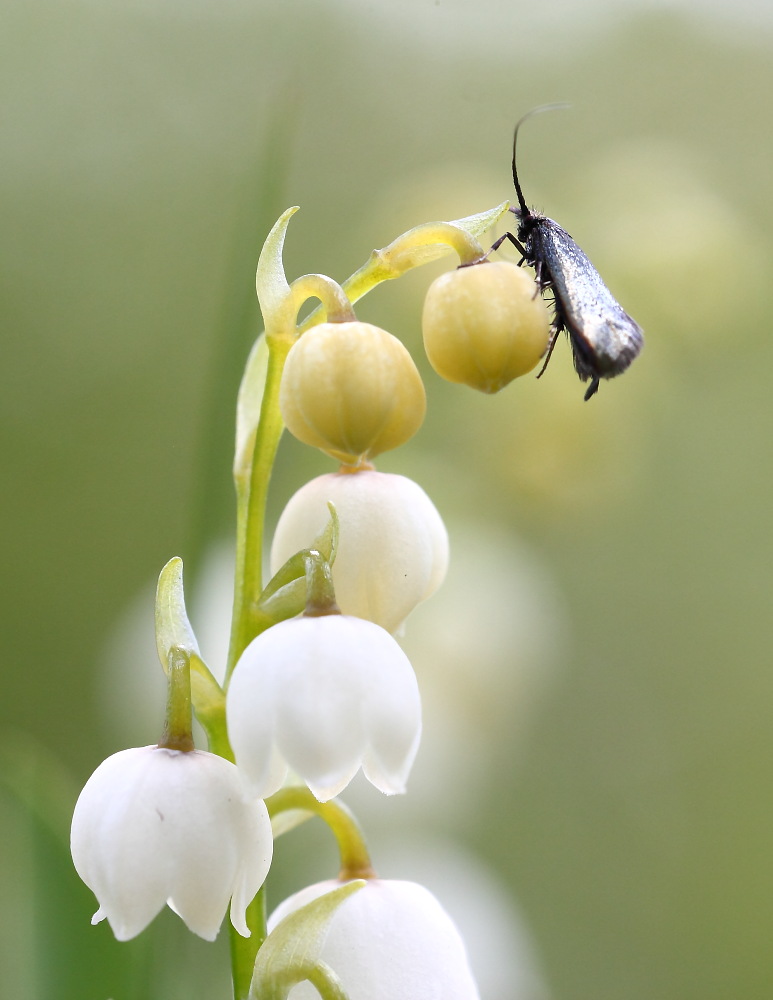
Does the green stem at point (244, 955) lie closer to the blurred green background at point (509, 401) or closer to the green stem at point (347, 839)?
the green stem at point (347, 839)

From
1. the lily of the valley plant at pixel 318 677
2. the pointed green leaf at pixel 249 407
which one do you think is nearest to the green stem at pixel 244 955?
the lily of the valley plant at pixel 318 677

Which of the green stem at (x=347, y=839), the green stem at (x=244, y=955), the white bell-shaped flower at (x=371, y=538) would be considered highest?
the white bell-shaped flower at (x=371, y=538)

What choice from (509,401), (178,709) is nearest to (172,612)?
(178,709)

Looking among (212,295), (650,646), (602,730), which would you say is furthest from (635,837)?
(212,295)

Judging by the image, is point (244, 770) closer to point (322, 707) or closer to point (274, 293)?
point (322, 707)

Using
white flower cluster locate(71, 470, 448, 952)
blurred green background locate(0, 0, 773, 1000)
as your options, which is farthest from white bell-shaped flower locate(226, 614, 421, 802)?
blurred green background locate(0, 0, 773, 1000)
